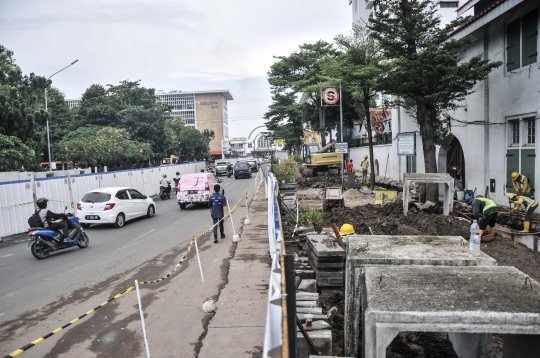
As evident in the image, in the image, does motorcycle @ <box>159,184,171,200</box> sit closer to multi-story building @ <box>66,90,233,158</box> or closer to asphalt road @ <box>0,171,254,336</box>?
asphalt road @ <box>0,171,254,336</box>

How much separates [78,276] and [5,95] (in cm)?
1869

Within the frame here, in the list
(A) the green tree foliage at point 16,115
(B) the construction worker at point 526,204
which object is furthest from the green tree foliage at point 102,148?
(B) the construction worker at point 526,204

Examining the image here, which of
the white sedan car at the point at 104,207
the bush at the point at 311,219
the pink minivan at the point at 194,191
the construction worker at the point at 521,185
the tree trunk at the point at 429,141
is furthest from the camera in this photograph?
the pink minivan at the point at 194,191

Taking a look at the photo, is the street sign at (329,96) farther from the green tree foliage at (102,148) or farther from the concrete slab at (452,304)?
the concrete slab at (452,304)

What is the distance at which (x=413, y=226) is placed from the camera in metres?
12.2

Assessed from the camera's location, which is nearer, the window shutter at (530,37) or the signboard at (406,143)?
the window shutter at (530,37)

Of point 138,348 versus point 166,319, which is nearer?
point 138,348

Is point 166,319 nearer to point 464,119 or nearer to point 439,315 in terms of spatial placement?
point 439,315

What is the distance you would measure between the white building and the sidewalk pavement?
953 cm

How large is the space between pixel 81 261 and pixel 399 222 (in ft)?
30.8

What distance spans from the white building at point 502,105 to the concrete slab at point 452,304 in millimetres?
10140

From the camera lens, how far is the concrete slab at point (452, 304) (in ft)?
12.1

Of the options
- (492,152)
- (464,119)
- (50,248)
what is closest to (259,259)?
(50,248)

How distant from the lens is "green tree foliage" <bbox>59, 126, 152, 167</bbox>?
1346 inches
